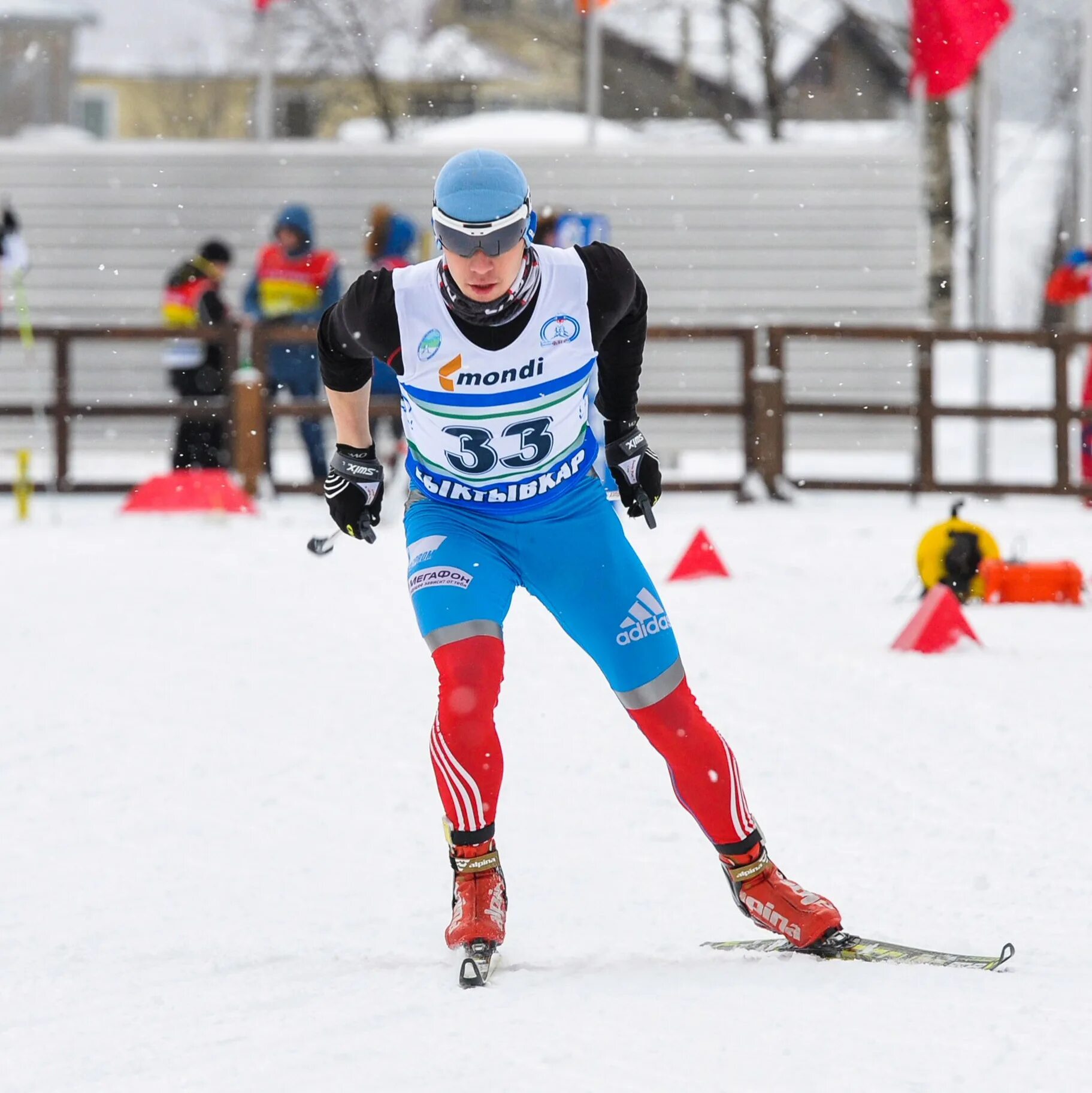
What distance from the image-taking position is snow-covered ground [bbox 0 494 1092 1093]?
10.8ft

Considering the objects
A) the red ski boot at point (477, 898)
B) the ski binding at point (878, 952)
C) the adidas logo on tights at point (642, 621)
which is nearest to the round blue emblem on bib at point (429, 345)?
the adidas logo on tights at point (642, 621)

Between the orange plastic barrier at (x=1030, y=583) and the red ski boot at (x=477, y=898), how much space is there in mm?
5189

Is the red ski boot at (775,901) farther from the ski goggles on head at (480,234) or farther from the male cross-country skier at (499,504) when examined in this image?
the ski goggles on head at (480,234)

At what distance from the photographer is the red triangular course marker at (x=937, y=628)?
7.47m

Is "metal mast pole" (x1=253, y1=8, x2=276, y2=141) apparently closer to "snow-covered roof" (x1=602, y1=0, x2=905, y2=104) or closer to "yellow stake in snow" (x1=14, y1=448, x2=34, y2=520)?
"yellow stake in snow" (x1=14, y1=448, x2=34, y2=520)

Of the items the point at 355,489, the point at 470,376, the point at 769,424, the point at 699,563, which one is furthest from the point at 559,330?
the point at 769,424

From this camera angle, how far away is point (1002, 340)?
13.6 m

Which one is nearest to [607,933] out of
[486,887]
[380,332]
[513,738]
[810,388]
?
[486,887]

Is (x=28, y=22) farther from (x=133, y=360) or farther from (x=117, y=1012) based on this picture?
(x=117, y=1012)

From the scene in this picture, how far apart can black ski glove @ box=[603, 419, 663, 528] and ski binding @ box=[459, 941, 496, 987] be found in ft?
3.50

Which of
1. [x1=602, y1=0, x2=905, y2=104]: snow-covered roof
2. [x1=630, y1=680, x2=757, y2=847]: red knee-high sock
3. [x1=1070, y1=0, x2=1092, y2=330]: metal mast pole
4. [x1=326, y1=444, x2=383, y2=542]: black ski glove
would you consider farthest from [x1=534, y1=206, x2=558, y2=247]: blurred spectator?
[x1=602, y1=0, x2=905, y2=104]: snow-covered roof

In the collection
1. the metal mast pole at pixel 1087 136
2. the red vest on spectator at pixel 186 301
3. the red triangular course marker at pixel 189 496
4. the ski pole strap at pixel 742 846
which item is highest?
the metal mast pole at pixel 1087 136

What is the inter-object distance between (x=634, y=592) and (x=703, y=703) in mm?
2635

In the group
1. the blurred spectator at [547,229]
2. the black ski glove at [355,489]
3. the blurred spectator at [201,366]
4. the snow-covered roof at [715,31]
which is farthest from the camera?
the snow-covered roof at [715,31]
